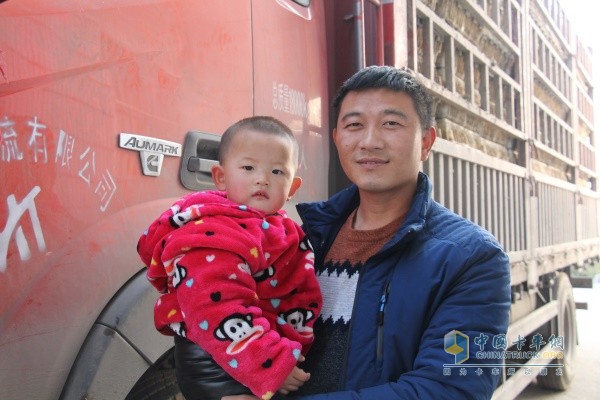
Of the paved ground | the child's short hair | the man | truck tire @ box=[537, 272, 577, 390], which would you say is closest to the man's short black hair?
the man

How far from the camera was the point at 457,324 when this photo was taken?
1090mm

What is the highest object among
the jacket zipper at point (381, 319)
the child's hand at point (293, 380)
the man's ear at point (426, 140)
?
the man's ear at point (426, 140)

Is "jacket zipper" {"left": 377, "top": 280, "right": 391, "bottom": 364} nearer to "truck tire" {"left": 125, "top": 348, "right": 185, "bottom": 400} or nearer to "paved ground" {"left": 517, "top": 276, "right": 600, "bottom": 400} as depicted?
"truck tire" {"left": 125, "top": 348, "right": 185, "bottom": 400}

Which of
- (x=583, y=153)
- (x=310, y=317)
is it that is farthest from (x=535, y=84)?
(x=310, y=317)

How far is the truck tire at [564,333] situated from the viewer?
15.3 ft

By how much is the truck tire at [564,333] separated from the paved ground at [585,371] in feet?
0.27

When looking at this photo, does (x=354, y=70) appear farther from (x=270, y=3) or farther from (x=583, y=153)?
(x=583, y=153)

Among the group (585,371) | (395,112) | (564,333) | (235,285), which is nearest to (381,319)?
(235,285)

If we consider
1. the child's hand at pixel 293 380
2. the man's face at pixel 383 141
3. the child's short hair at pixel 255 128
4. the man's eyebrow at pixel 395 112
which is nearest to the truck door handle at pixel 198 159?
the child's short hair at pixel 255 128

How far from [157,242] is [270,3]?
1.11 metres

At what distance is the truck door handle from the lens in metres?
1.55

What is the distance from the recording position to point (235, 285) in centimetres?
106

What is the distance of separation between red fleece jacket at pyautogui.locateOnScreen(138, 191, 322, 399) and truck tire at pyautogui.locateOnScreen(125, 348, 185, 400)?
244 millimetres

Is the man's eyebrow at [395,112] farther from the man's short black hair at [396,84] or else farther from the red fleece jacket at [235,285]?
the red fleece jacket at [235,285]
